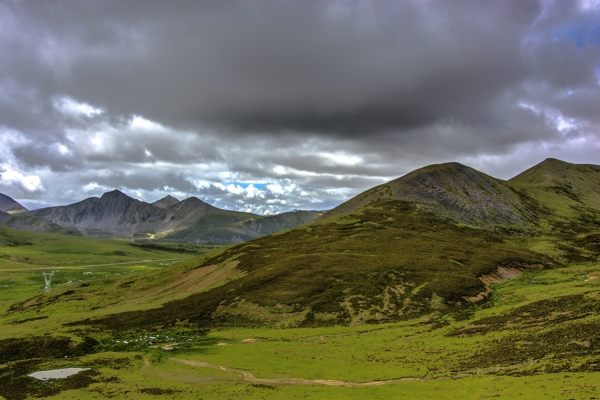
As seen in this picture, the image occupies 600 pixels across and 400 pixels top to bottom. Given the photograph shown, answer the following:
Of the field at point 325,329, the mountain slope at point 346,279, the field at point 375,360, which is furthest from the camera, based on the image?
the mountain slope at point 346,279

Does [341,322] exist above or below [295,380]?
below

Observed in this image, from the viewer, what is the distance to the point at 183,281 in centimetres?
13450

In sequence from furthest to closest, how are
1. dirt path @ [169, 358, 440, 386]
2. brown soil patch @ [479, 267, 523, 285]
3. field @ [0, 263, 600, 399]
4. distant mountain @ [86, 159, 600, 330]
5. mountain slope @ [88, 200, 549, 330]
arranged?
1. brown soil patch @ [479, 267, 523, 285]
2. distant mountain @ [86, 159, 600, 330]
3. mountain slope @ [88, 200, 549, 330]
4. dirt path @ [169, 358, 440, 386]
5. field @ [0, 263, 600, 399]

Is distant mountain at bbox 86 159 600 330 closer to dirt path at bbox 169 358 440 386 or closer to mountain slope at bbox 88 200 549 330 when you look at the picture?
mountain slope at bbox 88 200 549 330

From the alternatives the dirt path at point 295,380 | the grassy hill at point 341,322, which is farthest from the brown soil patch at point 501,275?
the dirt path at point 295,380

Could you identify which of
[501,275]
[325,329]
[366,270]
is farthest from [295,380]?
[501,275]

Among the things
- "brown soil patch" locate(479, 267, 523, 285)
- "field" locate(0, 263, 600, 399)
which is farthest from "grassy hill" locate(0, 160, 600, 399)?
"brown soil patch" locate(479, 267, 523, 285)

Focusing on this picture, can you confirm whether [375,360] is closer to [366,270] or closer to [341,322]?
[341,322]

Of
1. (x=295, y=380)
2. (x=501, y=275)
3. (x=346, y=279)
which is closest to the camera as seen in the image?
(x=295, y=380)

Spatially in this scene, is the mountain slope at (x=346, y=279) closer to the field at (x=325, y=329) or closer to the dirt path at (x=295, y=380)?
the field at (x=325, y=329)

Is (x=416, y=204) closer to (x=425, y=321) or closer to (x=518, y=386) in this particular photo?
(x=425, y=321)


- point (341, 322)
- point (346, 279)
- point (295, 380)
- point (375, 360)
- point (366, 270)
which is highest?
point (366, 270)

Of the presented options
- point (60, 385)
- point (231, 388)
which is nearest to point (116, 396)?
point (60, 385)

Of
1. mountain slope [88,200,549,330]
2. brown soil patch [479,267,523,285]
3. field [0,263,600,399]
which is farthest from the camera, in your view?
brown soil patch [479,267,523,285]
